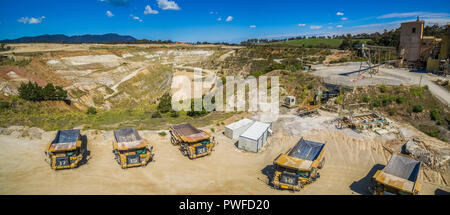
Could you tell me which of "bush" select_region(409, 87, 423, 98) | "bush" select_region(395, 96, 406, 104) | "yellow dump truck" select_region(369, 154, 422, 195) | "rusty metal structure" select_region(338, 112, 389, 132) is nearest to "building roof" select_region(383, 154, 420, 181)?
"yellow dump truck" select_region(369, 154, 422, 195)

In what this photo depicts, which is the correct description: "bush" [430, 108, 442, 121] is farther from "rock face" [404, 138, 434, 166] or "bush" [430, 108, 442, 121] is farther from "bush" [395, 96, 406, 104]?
"rock face" [404, 138, 434, 166]

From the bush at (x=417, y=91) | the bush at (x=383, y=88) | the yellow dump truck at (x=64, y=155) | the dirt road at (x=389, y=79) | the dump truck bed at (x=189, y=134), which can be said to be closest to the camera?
the yellow dump truck at (x=64, y=155)

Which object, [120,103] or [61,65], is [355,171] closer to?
[120,103]

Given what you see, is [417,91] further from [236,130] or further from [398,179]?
[236,130]

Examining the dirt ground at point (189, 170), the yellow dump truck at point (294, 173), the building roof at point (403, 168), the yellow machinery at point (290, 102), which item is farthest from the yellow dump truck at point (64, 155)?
the yellow machinery at point (290, 102)

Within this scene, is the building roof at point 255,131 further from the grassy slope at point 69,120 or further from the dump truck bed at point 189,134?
the grassy slope at point 69,120

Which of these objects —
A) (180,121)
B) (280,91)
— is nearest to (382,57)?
(280,91)
